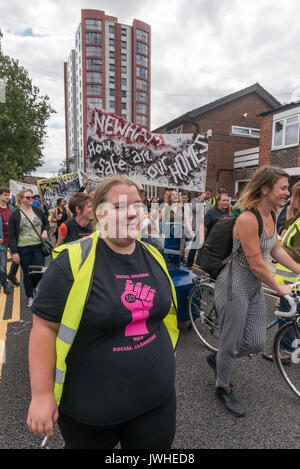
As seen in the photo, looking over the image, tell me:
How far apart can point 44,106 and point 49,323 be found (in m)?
24.6

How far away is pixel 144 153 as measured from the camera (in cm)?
614

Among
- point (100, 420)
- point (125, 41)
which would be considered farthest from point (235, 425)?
point (125, 41)

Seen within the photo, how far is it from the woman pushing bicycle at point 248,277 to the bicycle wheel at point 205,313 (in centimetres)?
106

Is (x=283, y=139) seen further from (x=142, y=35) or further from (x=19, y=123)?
(x=142, y=35)

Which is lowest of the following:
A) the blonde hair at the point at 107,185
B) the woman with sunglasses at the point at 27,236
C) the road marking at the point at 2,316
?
the road marking at the point at 2,316

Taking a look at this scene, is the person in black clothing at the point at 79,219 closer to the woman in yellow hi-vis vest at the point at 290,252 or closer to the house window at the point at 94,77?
the woman in yellow hi-vis vest at the point at 290,252

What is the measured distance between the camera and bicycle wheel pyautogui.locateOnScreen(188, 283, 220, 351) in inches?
143

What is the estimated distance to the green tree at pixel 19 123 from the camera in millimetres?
19188

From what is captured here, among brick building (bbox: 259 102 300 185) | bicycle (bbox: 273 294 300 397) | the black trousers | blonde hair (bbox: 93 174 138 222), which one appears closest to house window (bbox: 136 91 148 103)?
brick building (bbox: 259 102 300 185)

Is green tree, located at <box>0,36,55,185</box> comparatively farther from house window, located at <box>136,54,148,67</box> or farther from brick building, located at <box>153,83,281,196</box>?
house window, located at <box>136,54,148,67</box>

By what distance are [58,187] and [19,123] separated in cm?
1102

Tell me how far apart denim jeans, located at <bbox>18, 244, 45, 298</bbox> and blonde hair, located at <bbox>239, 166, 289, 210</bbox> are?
12.5 ft

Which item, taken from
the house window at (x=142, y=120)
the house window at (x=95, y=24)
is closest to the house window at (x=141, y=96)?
the house window at (x=142, y=120)

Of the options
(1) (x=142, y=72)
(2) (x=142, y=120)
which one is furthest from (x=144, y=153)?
(1) (x=142, y=72)
